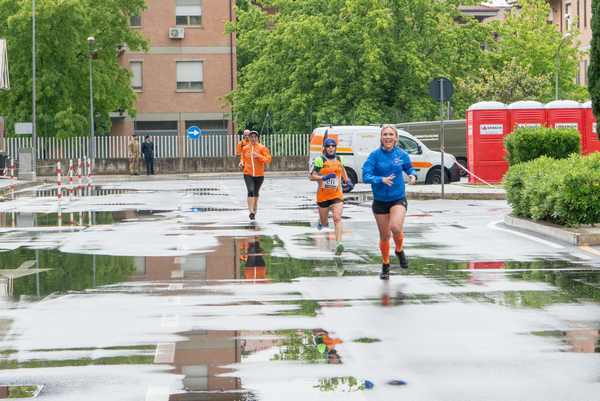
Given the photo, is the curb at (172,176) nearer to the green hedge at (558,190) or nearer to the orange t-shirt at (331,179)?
the green hedge at (558,190)

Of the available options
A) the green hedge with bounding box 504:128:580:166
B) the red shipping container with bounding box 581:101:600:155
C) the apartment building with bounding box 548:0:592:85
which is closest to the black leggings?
the green hedge with bounding box 504:128:580:166

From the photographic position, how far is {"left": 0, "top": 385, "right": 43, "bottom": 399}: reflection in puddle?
26.3ft

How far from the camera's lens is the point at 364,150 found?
40.8 meters

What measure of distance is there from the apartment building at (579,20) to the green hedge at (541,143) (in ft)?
161

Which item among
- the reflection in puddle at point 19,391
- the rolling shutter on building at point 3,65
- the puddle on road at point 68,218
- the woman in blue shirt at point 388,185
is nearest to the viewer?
the reflection in puddle at point 19,391

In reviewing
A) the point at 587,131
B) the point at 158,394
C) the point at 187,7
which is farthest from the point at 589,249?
the point at 187,7

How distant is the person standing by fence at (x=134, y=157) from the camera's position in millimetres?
61875

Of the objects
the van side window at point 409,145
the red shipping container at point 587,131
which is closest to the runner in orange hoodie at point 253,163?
the van side window at point 409,145

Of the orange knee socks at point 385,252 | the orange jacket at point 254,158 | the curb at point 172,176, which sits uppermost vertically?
the orange jacket at point 254,158

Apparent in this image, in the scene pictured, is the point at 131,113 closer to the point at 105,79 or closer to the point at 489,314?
the point at 105,79

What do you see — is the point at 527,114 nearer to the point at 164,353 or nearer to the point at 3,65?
the point at 3,65

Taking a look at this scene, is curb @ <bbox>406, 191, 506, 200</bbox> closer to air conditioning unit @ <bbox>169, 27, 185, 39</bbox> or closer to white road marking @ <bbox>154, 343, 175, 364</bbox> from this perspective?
white road marking @ <bbox>154, 343, 175, 364</bbox>

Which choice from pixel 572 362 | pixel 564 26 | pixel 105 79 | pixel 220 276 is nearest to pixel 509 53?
pixel 564 26

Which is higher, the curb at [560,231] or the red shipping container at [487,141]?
the red shipping container at [487,141]
